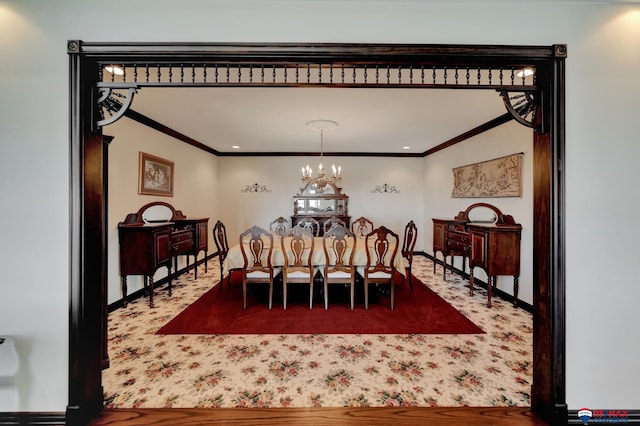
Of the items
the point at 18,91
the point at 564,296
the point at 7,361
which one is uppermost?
the point at 18,91

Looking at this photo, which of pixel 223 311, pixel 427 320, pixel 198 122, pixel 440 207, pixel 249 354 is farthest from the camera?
pixel 440 207

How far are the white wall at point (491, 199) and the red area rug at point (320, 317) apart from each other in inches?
42.1

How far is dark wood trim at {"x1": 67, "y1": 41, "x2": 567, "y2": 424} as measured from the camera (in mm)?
1409

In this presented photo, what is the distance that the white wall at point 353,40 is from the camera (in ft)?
4.65

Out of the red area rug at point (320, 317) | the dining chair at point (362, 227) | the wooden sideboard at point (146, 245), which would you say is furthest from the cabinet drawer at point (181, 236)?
the dining chair at point (362, 227)

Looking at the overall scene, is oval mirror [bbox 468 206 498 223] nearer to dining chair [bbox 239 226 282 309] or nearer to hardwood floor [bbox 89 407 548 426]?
hardwood floor [bbox 89 407 548 426]

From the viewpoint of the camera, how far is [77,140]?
141cm

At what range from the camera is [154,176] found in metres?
3.85

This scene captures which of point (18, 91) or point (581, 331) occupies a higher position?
point (18, 91)

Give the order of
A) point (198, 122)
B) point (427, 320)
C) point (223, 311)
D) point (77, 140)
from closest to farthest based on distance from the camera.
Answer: point (77, 140) < point (427, 320) < point (223, 311) < point (198, 122)

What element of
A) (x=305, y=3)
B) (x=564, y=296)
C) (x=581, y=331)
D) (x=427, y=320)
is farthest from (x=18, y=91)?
(x=427, y=320)

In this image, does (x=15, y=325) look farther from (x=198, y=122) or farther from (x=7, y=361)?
(x=198, y=122)

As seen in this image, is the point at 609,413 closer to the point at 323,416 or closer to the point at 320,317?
the point at 323,416

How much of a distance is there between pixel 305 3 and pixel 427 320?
3040 mm
